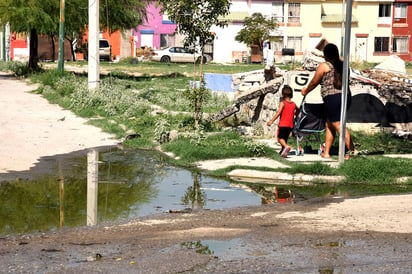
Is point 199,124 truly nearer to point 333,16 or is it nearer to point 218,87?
point 218,87

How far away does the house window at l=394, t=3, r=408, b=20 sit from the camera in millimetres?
72312

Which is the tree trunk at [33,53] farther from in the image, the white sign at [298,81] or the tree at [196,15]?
the white sign at [298,81]

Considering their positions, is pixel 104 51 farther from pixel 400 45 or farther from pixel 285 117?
pixel 285 117

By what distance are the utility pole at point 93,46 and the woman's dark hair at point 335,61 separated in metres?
10.2

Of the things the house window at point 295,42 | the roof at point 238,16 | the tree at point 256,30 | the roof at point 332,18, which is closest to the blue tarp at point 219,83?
the tree at point 256,30

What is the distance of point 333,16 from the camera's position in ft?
234

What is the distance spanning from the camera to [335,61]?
12.6 m

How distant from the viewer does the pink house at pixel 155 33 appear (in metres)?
74.1

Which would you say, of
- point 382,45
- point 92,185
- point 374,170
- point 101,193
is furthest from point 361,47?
point 101,193

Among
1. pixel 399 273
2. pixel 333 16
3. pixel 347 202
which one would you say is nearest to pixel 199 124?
pixel 347 202

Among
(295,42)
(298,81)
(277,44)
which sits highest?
(295,42)

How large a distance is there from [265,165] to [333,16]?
60880 mm

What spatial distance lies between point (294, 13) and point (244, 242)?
2597 inches

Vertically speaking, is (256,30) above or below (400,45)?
above
